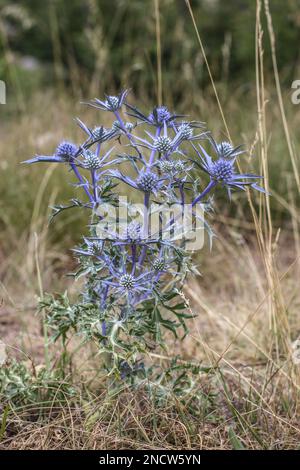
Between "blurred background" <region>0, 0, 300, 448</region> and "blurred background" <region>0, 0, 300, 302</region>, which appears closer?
"blurred background" <region>0, 0, 300, 448</region>

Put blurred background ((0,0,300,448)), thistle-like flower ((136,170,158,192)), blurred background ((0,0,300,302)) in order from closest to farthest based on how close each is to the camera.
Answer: thistle-like flower ((136,170,158,192)), blurred background ((0,0,300,448)), blurred background ((0,0,300,302))

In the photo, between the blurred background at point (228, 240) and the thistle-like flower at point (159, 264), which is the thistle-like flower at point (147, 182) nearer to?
the thistle-like flower at point (159, 264)

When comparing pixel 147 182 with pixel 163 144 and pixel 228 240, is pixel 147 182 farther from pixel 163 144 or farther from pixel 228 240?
pixel 228 240

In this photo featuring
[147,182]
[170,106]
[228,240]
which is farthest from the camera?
[170,106]

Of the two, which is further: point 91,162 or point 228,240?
point 228,240

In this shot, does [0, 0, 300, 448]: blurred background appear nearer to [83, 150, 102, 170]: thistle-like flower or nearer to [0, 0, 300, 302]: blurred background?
[0, 0, 300, 302]: blurred background

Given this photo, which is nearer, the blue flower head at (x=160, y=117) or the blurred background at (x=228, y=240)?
the blue flower head at (x=160, y=117)

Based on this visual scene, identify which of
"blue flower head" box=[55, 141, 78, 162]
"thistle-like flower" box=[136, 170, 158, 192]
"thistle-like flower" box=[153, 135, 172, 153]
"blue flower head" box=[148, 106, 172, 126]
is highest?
"blue flower head" box=[148, 106, 172, 126]

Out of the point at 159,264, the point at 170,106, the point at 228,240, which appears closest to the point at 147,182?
the point at 159,264

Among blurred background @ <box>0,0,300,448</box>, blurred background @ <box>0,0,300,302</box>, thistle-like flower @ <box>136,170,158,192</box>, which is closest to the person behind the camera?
thistle-like flower @ <box>136,170,158,192</box>

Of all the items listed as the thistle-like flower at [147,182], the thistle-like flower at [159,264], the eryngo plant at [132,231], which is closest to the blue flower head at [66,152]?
the eryngo plant at [132,231]

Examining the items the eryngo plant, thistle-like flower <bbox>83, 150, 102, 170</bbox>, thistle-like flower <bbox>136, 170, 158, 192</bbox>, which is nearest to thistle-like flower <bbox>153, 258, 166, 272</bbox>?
the eryngo plant

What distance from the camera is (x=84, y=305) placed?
1674 millimetres
